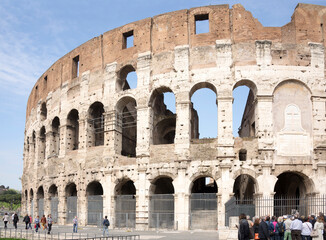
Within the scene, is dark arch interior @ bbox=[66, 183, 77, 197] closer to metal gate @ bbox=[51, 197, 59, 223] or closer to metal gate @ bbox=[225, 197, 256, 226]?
metal gate @ bbox=[51, 197, 59, 223]

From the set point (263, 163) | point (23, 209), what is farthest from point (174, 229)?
point (23, 209)

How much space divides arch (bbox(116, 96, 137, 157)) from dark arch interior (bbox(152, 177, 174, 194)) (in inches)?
102

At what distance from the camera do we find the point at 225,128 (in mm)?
20094

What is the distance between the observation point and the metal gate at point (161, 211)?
66.2 feet

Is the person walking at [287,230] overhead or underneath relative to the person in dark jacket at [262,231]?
underneath

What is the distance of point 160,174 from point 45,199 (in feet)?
32.7

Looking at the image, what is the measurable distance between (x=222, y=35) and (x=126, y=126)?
7.85 m

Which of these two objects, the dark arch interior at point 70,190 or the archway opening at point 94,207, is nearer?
the archway opening at point 94,207

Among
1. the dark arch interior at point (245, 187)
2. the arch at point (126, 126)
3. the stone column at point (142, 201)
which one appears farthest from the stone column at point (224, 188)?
the arch at point (126, 126)

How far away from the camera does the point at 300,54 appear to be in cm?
2050

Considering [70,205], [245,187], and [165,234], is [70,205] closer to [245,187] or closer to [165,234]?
[165,234]

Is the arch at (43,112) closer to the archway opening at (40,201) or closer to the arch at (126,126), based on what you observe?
the archway opening at (40,201)

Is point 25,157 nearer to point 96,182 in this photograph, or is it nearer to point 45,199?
point 45,199

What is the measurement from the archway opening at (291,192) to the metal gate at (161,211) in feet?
16.6
